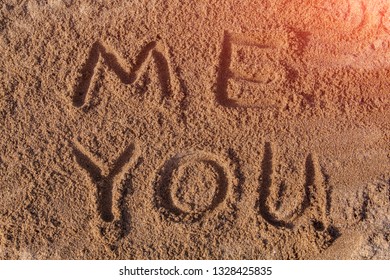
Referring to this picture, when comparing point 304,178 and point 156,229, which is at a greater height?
point 304,178

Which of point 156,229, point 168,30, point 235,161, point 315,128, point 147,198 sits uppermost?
point 168,30

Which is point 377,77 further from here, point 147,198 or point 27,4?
point 27,4

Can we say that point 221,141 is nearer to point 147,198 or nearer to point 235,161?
point 235,161

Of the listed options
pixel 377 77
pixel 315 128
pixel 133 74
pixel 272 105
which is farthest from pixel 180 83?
pixel 377 77

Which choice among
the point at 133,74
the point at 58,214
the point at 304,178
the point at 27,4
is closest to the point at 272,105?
the point at 304,178

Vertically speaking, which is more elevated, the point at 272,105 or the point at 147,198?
the point at 272,105

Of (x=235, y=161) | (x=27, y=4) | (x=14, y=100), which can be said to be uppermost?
(x=27, y=4)
